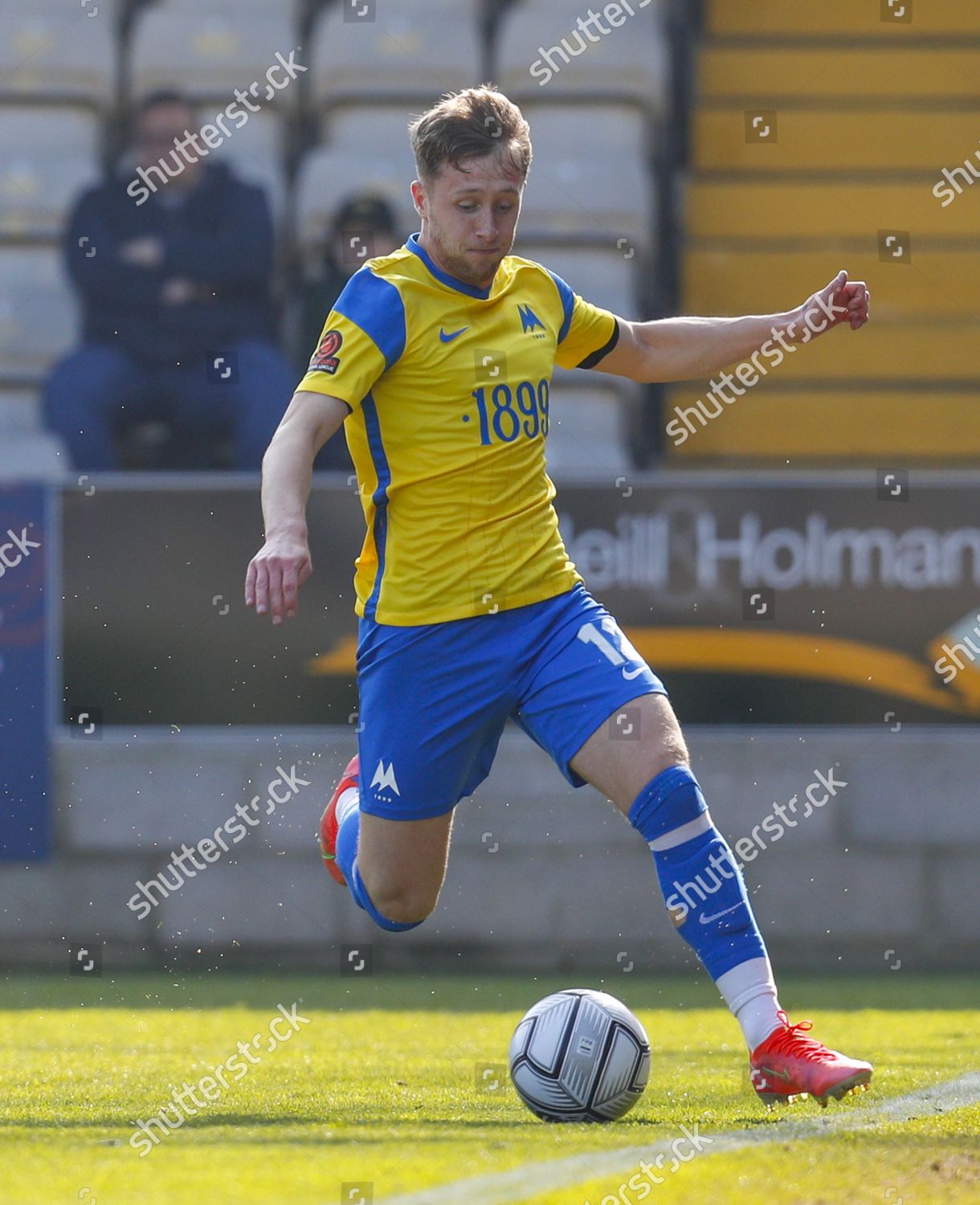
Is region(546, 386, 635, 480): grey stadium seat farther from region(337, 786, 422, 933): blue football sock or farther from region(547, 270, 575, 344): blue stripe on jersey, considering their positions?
region(547, 270, 575, 344): blue stripe on jersey

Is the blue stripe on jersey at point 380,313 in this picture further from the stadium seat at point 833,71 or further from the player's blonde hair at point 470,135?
the stadium seat at point 833,71

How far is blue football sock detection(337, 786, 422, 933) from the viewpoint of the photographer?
4.70 metres

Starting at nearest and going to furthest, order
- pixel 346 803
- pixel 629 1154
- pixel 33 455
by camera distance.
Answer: pixel 629 1154
pixel 346 803
pixel 33 455

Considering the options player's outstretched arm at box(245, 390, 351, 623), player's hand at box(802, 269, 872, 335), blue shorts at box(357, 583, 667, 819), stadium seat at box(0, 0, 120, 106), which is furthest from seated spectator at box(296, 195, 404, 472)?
player's outstretched arm at box(245, 390, 351, 623)

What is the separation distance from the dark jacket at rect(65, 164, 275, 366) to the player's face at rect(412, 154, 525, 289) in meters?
4.80

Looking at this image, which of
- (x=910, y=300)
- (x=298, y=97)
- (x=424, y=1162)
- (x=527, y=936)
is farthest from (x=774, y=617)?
(x=424, y=1162)

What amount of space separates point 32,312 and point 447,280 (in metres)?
5.71

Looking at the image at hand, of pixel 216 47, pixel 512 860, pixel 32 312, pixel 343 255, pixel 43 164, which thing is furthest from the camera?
pixel 216 47

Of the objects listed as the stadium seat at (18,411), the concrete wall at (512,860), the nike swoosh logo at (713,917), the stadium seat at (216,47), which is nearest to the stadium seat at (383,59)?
the stadium seat at (216,47)

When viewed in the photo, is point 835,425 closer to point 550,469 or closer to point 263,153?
point 550,469

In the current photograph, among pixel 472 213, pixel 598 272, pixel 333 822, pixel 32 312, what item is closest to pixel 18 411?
pixel 32 312

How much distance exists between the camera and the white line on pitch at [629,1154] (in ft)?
9.66

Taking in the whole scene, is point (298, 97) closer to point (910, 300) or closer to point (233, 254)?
point (233, 254)

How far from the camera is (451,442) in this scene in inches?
169
